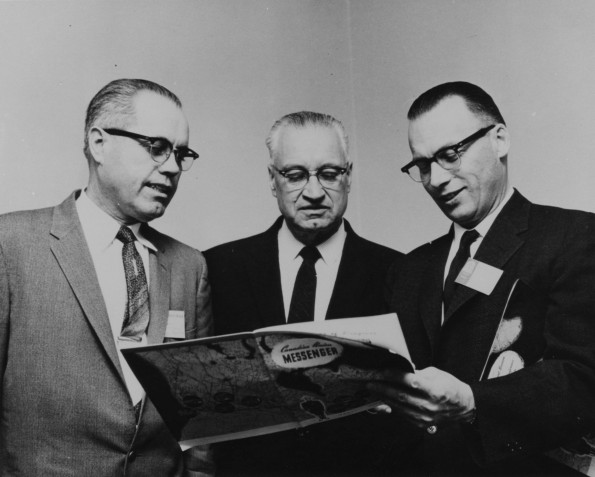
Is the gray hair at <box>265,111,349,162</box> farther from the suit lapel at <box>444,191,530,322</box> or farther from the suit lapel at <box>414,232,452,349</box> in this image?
the suit lapel at <box>444,191,530,322</box>

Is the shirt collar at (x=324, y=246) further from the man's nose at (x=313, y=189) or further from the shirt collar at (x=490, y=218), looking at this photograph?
the shirt collar at (x=490, y=218)

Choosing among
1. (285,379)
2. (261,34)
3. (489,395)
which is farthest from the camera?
(261,34)

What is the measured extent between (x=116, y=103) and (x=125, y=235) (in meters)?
0.42

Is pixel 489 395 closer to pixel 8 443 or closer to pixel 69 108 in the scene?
pixel 8 443

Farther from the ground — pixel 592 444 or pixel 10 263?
pixel 10 263

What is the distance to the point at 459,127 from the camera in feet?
6.15

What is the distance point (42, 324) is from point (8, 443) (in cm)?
33

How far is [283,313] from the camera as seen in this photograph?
84.6 inches

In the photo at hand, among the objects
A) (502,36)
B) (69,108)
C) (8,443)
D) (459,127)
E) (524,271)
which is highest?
(502,36)

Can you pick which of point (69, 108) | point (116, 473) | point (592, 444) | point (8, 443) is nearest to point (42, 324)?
point (8, 443)

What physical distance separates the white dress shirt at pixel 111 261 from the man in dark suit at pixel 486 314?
75 cm

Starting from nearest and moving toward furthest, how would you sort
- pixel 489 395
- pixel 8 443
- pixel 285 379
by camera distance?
pixel 285 379
pixel 489 395
pixel 8 443

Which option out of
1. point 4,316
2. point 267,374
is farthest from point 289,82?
point 267,374

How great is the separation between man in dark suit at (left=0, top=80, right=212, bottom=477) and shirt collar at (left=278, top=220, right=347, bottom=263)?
0.41 meters
